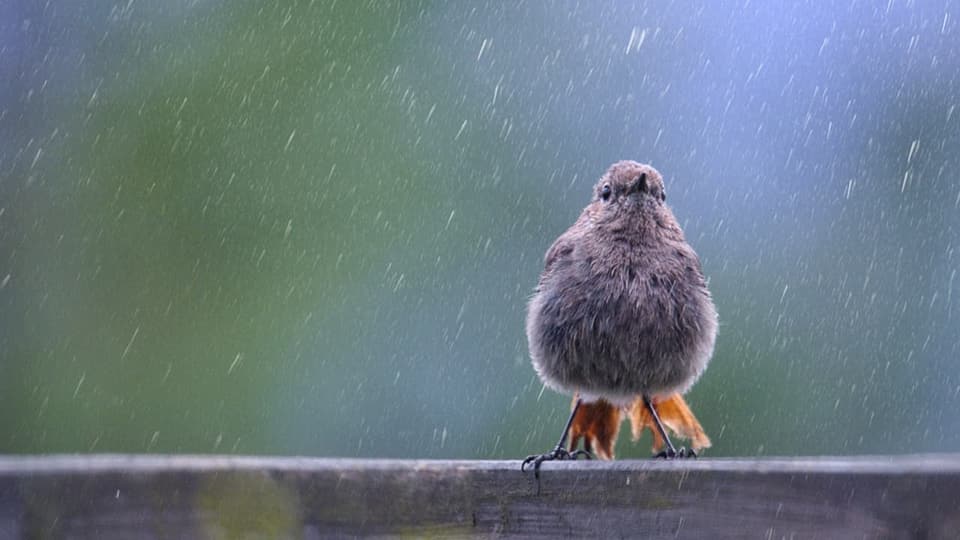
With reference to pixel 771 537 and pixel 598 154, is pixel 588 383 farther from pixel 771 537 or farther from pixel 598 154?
pixel 598 154

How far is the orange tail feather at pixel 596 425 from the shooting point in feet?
14.1

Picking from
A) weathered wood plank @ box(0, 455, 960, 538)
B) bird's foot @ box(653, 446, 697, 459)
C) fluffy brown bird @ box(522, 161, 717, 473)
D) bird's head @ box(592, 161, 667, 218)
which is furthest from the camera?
bird's head @ box(592, 161, 667, 218)

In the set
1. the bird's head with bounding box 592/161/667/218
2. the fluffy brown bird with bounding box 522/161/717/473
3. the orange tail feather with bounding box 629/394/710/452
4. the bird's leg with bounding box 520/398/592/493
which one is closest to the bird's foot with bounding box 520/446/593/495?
the bird's leg with bounding box 520/398/592/493

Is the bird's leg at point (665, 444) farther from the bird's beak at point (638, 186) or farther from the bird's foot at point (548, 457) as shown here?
the bird's beak at point (638, 186)

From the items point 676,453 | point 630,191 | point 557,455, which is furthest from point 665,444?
point 630,191

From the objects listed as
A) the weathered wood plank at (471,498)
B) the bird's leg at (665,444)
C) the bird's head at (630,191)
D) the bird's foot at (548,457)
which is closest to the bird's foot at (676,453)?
the bird's leg at (665,444)

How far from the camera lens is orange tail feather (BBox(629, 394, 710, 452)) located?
4383mm

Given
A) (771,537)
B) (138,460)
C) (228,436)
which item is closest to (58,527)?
(138,460)

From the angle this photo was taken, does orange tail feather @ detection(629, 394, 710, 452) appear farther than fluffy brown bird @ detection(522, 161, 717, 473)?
Yes

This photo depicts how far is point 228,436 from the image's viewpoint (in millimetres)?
6883

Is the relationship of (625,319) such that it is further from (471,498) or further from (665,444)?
(471,498)

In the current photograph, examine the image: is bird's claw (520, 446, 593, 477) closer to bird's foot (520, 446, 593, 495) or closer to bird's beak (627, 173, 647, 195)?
bird's foot (520, 446, 593, 495)

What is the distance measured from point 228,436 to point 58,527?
438 centimetres

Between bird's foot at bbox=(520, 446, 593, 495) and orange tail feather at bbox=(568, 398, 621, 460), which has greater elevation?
bird's foot at bbox=(520, 446, 593, 495)
